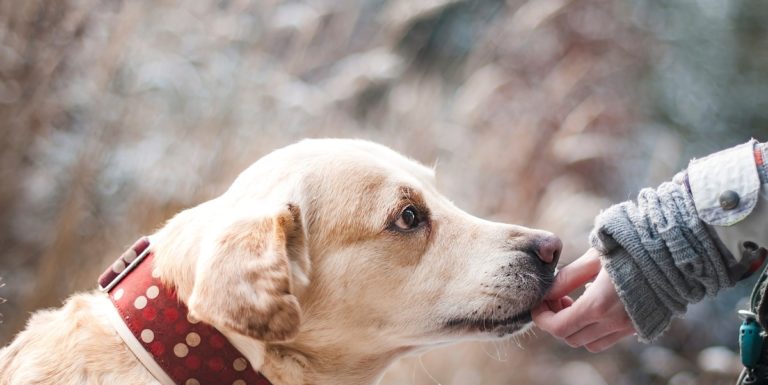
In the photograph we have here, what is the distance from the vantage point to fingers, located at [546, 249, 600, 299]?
2320 mm

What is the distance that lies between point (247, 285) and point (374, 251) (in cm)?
50

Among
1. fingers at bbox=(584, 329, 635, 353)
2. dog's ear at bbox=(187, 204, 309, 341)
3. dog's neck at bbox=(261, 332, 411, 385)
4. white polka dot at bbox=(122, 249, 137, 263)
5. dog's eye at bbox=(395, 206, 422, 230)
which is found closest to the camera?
dog's ear at bbox=(187, 204, 309, 341)

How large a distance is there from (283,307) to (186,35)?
9.84 feet

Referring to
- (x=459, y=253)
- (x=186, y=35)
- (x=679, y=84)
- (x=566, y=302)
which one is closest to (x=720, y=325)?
(x=679, y=84)

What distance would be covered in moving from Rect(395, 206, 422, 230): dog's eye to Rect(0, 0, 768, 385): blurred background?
5.10 feet

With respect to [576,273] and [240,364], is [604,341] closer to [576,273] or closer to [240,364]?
[576,273]

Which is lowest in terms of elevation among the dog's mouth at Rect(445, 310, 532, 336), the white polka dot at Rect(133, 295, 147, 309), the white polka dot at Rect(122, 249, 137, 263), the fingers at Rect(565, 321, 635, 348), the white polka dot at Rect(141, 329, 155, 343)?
the fingers at Rect(565, 321, 635, 348)

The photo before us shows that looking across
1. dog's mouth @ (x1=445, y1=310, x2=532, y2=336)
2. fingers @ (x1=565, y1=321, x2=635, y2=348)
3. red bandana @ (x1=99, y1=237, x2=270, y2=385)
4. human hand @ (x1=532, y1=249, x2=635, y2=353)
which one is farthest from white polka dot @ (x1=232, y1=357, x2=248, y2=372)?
fingers @ (x1=565, y1=321, x2=635, y2=348)

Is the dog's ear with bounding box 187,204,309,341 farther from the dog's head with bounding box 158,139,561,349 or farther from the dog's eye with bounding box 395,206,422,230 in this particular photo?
the dog's eye with bounding box 395,206,422,230

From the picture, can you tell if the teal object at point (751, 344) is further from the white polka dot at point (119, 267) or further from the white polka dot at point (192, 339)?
the white polka dot at point (119, 267)

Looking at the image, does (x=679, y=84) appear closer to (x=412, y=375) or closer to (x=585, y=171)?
(x=585, y=171)

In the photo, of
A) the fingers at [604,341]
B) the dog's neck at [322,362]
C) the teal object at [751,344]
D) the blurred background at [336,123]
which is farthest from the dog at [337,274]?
the blurred background at [336,123]

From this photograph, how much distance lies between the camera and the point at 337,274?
219 centimetres

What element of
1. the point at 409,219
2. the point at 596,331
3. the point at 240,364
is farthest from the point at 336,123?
the point at 240,364
